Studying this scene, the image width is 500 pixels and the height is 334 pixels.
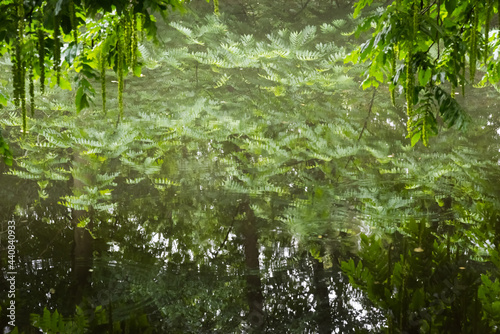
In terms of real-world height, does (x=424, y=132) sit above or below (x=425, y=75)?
below

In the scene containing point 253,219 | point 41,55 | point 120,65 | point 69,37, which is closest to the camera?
point 41,55

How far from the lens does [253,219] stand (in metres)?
4.08

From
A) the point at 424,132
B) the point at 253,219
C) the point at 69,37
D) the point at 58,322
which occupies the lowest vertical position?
the point at 58,322

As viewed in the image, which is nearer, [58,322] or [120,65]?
[120,65]

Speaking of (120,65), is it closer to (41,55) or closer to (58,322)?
(41,55)

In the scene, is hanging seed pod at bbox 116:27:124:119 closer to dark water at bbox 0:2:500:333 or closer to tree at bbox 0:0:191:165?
tree at bbox 0:0:191:165

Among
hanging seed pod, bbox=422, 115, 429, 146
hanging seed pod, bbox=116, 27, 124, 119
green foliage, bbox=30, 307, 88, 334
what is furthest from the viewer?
green foliage, bbox=30, 307, 88, 334

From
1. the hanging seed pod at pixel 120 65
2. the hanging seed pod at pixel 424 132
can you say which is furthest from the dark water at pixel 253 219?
the hanging seed pod at pixel 120 65

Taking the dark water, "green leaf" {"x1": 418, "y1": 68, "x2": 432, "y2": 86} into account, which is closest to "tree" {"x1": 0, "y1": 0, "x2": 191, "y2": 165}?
"green leaf" {"x1": 418, "y1": 68, "x2": 432, "y2": 86}

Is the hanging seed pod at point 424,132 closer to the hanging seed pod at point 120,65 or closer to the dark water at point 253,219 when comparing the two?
the dark water at point 253,219

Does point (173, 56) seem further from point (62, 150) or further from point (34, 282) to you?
point (34, 282)

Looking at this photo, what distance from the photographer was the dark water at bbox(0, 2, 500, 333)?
2453 millimetres

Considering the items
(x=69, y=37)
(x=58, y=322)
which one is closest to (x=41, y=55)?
(x=69, y=37)

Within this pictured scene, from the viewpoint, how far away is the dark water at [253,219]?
8.05ft
